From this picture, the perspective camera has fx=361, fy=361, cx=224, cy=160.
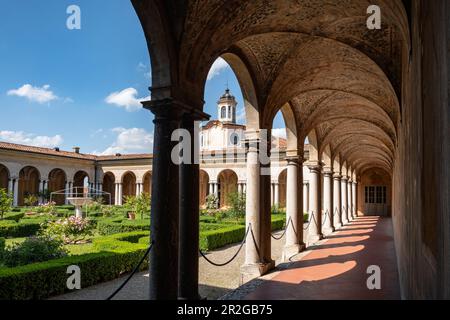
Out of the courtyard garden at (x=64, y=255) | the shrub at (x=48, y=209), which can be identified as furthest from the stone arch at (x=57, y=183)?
the courtyard garden at (x=64, y=255)

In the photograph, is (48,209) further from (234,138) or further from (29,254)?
(234,138)

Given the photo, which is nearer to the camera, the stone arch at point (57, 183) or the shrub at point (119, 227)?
the shrub at point (119, 227)

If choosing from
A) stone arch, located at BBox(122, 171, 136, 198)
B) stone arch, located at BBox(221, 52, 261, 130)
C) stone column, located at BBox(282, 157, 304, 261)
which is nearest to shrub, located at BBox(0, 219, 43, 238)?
stone column, located at BBox(282, 157, 304, 261)

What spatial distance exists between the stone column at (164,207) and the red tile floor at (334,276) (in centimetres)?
236

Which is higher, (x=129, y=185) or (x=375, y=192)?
(x=129, y=185)

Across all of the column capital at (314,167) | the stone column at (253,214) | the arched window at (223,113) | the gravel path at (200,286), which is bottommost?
the gravel path at (200,286)

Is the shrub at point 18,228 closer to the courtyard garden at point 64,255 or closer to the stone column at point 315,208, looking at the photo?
the courtyard garden at point 64,255

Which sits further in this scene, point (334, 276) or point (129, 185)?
point (129, 185)

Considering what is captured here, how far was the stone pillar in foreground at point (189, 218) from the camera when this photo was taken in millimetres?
5703

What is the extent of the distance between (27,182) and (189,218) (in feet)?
133

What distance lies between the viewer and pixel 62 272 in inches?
313

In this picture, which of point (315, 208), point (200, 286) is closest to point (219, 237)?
point (315, 208)

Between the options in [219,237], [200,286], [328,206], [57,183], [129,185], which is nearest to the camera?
[200,286]

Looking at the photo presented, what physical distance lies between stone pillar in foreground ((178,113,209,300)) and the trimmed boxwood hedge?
144 inches
